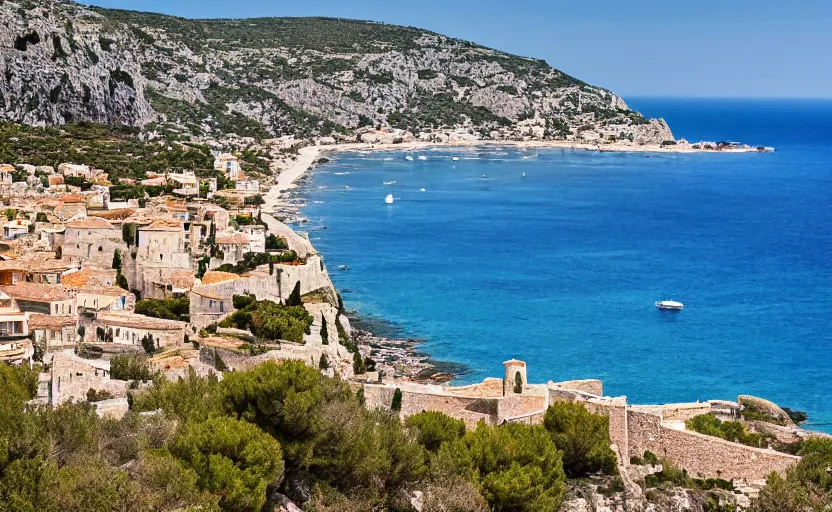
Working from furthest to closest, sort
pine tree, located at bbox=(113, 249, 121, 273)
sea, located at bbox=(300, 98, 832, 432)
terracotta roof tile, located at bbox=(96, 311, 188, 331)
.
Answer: sea, located at bbox=(300, 98, 832, 432) → pine tree, located at bbox=(113, 249, 121, 273) → terracotta roof tile, located at bbox=(96, 311, 188, 331)

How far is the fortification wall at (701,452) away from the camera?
53.3 ft

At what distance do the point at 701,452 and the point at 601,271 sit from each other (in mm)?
35156

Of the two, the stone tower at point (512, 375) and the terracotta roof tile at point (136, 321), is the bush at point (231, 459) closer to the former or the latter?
the stone tower at point (512, 375)

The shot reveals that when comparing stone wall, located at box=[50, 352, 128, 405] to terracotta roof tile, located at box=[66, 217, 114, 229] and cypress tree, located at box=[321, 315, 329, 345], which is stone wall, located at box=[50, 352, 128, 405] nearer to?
cypress tree, located at box=[321, 315, 329, 345]

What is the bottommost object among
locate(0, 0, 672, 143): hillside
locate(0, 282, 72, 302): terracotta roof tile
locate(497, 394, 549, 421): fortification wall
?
locate(497, 394, 549, 421): fortification wall

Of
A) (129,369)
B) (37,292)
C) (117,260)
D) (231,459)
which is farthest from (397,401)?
(117,260)

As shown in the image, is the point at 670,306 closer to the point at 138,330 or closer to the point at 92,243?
the point at 92,243

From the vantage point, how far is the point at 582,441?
1616 centimetres

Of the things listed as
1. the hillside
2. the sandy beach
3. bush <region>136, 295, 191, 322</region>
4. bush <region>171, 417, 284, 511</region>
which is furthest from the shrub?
the hillside

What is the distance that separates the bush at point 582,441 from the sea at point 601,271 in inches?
535

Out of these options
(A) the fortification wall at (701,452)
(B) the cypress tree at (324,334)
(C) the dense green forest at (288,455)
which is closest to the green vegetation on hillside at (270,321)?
(B) the cypress tree at (324,334)

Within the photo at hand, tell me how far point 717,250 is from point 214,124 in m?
57.2

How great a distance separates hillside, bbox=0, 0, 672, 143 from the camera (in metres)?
69.2

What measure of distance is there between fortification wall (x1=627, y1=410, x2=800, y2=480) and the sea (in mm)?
13401
